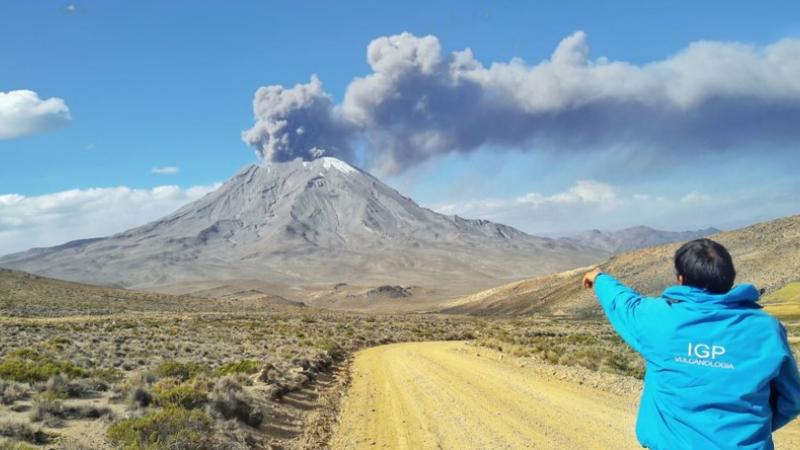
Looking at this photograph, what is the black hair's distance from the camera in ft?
11.0

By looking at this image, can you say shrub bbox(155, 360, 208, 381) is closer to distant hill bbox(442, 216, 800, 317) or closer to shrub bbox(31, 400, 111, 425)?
shrub bbox(31, 400, 111, 425)

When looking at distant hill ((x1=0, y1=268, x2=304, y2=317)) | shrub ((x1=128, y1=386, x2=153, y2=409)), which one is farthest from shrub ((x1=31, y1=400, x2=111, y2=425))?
distant hill ((x1=0, y1=268, x2=304, y2=317))

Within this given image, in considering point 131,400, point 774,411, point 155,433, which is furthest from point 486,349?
point 774,411

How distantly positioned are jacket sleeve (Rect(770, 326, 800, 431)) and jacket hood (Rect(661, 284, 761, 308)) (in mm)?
211

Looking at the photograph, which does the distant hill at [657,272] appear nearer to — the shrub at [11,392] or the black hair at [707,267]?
the shrub at [11,392]

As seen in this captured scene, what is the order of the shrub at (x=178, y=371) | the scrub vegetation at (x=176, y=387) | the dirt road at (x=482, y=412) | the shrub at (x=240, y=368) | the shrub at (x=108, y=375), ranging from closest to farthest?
the scrub vegetation at (x=176, y=387) < the dirt road at (x=482, y=412) < the shrub at (x=108, y=375) < the shrub at (x=178, y=371) < the shrub at (x=240, y=368)

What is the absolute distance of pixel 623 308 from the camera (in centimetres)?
353

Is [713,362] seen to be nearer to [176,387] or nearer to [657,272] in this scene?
[176,387]

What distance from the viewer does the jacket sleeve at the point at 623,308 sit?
3.49 meters

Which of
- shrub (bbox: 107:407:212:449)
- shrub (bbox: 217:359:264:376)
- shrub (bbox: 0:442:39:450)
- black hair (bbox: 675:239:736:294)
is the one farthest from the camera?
shrub (bbox: 217:359:264:376)

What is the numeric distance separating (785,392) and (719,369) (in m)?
0.37

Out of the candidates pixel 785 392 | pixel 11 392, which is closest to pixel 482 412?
pixel 11 392

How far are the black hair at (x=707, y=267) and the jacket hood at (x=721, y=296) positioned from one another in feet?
0.16

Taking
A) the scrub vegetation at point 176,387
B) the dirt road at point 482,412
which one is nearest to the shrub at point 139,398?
the scrub vegetation at point 176,387
